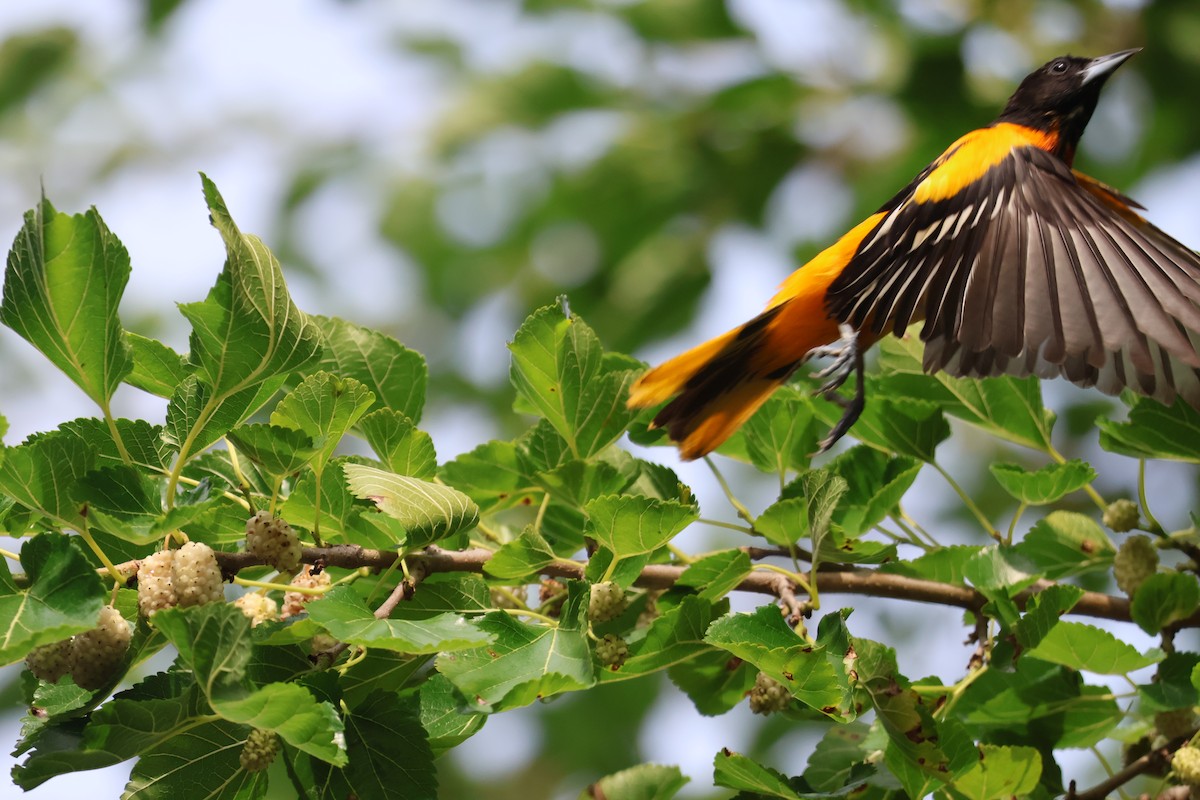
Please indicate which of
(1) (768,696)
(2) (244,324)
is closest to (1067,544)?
(1) (768,696)

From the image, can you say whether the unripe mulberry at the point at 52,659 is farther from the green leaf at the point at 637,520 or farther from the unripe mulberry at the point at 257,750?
the green leaf at the point at 637,520

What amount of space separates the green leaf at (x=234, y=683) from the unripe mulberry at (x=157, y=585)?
0.36 feet

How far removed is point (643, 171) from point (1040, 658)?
9.83 feet

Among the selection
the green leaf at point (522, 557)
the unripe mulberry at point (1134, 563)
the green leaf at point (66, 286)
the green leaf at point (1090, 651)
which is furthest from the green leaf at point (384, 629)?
the unripe mulberry at point (1134, 563)

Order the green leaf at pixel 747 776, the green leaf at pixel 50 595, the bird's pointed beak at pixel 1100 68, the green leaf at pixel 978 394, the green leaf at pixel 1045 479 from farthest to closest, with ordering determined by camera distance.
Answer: the bird's pointed beak at pixel 1100 68 → the green leaf at pixel 978 394 → the green leaf at pixel 1045 479 → the green leaf at pixel 747 776 → the green leaf at pixel 50 595

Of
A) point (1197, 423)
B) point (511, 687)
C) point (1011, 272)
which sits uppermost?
point (1011, 272)

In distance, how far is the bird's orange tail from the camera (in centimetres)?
206

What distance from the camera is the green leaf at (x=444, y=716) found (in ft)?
4.54

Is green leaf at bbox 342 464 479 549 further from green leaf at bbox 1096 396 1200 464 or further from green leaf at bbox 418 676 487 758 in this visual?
green leaf at bbox 1096 396 1200 464

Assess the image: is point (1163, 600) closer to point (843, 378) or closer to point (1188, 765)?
point (1188, 765)

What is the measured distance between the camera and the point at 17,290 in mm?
1297

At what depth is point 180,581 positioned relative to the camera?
1.26m

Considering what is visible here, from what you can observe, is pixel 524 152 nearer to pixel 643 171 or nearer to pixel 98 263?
pixel 643 171

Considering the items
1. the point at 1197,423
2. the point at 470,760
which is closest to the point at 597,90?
the point at 1197,423
